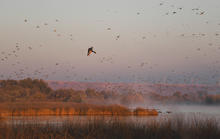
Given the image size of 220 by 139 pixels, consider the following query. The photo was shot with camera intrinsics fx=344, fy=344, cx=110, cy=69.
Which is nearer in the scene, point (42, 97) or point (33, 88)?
point (42, 97)

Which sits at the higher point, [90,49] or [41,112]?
[90,49]

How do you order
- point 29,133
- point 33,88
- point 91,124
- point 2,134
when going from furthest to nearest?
1. point 33,88
2. point 91,124
3. point 29,133
4. point 2,134

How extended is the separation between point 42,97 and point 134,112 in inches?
1025

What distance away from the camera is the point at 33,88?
72.7m

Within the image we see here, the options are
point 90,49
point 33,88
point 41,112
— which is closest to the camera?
point 90,49

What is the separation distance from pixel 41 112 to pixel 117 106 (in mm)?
A: 8768

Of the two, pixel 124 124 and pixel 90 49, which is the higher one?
pixel 90 49

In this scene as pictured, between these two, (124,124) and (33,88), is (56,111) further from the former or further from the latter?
(33,88)

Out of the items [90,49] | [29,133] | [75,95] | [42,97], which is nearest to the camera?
[29,133]

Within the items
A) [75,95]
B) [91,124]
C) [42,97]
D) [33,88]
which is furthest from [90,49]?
[33,88]

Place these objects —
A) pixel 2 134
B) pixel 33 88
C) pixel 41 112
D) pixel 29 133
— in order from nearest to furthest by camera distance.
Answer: pixel 2 134
pixel 29 133
pixel 41 112
pixel 33 88

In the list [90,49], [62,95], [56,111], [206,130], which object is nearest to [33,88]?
[62,95]

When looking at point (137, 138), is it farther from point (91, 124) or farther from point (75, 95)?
point (75, 95)

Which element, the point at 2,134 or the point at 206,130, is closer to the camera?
the point at 2,134
